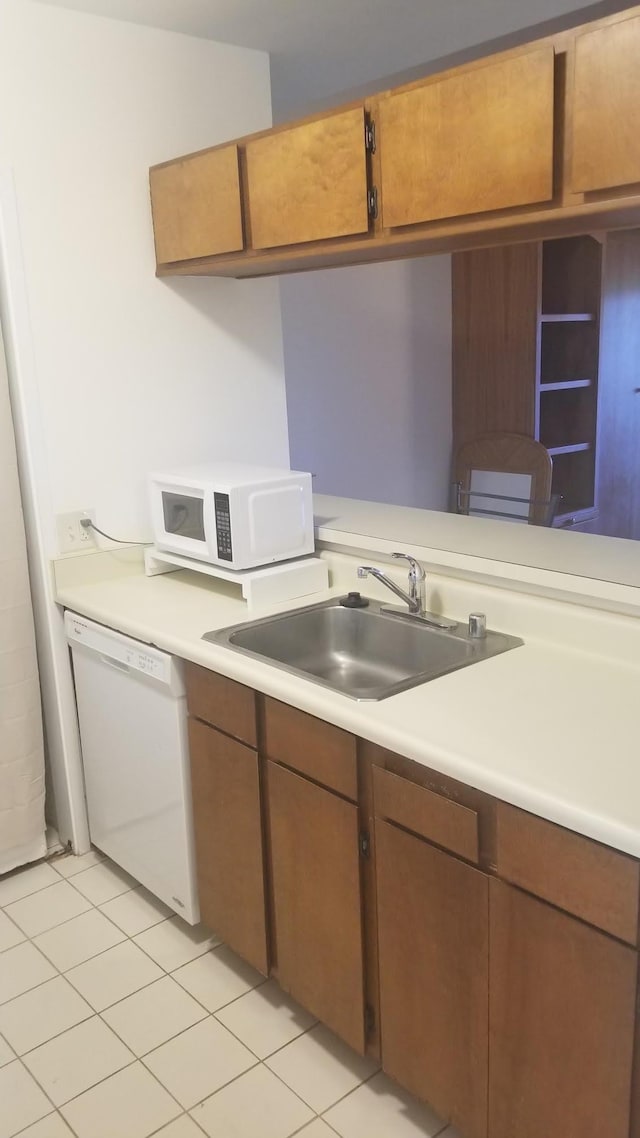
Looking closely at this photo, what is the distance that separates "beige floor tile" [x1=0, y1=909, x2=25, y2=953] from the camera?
229 cm

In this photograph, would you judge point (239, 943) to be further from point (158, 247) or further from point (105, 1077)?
point (158, 247)

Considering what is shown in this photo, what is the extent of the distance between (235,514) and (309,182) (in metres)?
0.79

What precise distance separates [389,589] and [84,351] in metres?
1.07

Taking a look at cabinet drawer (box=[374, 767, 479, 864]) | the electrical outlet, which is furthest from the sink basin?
the electrical outlet

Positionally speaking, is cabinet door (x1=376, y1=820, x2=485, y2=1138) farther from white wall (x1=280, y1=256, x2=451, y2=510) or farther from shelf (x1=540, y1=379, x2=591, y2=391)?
shelf (x1=540, y1=379, x2=591, y2=391)

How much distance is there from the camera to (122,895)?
247 centimetres

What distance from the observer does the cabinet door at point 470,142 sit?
59.6 inches

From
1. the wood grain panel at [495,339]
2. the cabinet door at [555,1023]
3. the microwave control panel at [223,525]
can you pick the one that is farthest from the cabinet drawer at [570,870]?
the wood grain panel at [495,339]

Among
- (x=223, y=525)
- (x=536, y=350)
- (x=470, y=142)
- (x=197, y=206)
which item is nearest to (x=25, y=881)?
(x=223, y=525)

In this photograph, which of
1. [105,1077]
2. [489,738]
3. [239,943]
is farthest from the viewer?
[239,943]

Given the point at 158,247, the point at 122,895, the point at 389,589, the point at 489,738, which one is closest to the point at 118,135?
the point at 158,247

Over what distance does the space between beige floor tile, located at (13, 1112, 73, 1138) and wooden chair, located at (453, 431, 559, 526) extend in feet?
9.27

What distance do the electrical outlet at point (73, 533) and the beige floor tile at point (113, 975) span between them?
1.07 metres

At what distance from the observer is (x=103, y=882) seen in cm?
254
